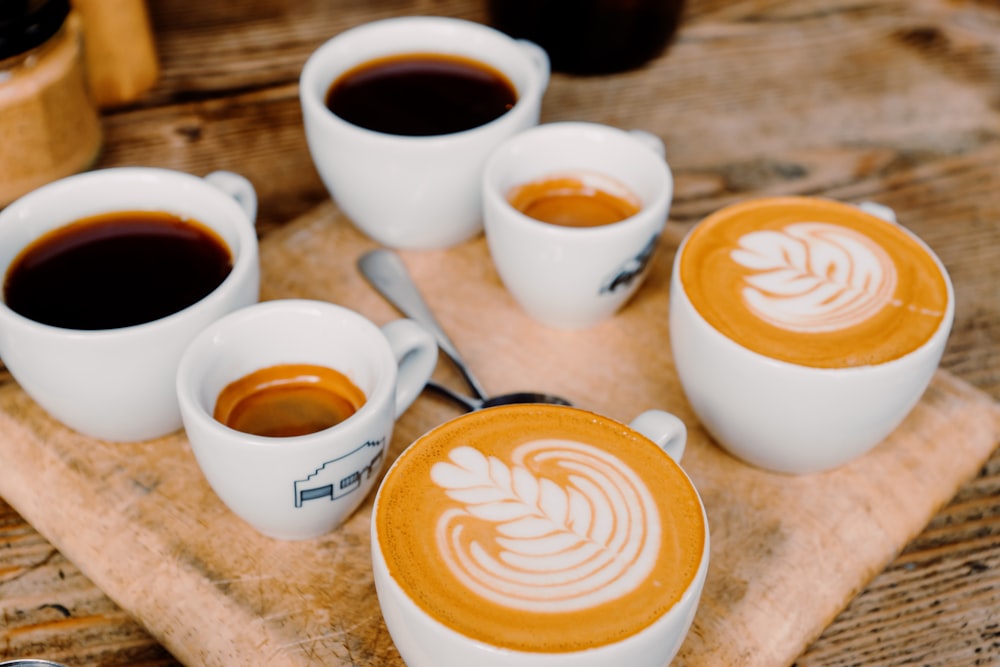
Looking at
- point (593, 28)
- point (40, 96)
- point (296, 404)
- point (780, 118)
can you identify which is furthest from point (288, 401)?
point (780, 118)

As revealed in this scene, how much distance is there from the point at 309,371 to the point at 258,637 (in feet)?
0.87

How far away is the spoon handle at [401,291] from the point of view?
1.17 m

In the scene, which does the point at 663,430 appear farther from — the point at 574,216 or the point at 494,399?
the point at 574,216

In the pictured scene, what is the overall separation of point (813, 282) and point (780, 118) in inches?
28.2

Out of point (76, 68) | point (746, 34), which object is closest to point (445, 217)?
point (76, 68)

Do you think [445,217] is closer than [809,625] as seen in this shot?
No

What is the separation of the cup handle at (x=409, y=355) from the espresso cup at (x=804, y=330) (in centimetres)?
26

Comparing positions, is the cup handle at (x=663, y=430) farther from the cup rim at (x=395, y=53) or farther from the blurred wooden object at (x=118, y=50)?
the blurred wooden object at (x=118, y=50)

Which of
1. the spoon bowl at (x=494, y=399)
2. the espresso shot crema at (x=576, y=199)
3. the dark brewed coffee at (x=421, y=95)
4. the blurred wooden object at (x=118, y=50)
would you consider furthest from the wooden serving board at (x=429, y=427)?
the blurred wooden object at (x=118, y=50)

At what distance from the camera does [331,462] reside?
2.89 ft

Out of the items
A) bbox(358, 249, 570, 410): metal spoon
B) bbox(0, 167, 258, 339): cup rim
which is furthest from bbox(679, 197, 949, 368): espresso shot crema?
bbox(0, 167, 258, 339): cup rim

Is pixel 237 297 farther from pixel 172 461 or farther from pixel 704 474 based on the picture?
pixel 704 474

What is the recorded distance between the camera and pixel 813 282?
3.44 feet

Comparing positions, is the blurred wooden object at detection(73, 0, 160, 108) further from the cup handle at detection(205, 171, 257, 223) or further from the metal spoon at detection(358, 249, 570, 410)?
the metal spoon at detection(358, 249, 570, 410)
